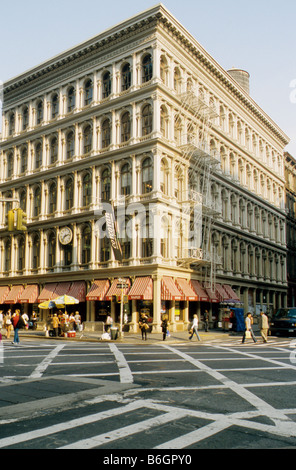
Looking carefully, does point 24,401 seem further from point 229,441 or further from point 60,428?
point 229,441

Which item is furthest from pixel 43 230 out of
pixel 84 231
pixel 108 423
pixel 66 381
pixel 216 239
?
pixel 108 423

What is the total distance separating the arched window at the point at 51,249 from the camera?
147ft

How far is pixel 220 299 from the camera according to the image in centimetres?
4366

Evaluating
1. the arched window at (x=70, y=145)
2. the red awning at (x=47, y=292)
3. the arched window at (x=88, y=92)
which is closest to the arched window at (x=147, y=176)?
the arched window at (x=70, y=145)

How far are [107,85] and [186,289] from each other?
67.0 ft

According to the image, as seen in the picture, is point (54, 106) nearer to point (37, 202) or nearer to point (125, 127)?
point (37, 202)

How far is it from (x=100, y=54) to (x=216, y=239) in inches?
834

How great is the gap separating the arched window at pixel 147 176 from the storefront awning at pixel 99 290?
8.56 metres

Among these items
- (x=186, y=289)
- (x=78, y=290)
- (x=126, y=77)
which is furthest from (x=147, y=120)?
(x=78, y=290)

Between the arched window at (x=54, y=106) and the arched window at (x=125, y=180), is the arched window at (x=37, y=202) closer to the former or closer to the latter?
the arched window at (x=54, y=106)

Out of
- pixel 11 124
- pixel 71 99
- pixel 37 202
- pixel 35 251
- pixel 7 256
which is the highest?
pixel 71 99

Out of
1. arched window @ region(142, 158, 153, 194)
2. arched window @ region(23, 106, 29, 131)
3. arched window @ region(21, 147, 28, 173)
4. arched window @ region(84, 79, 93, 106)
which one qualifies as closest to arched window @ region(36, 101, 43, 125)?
arched window @ region(23, 106, 29, 131)

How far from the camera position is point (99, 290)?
39.1 metres

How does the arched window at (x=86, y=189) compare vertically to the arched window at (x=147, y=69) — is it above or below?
below
